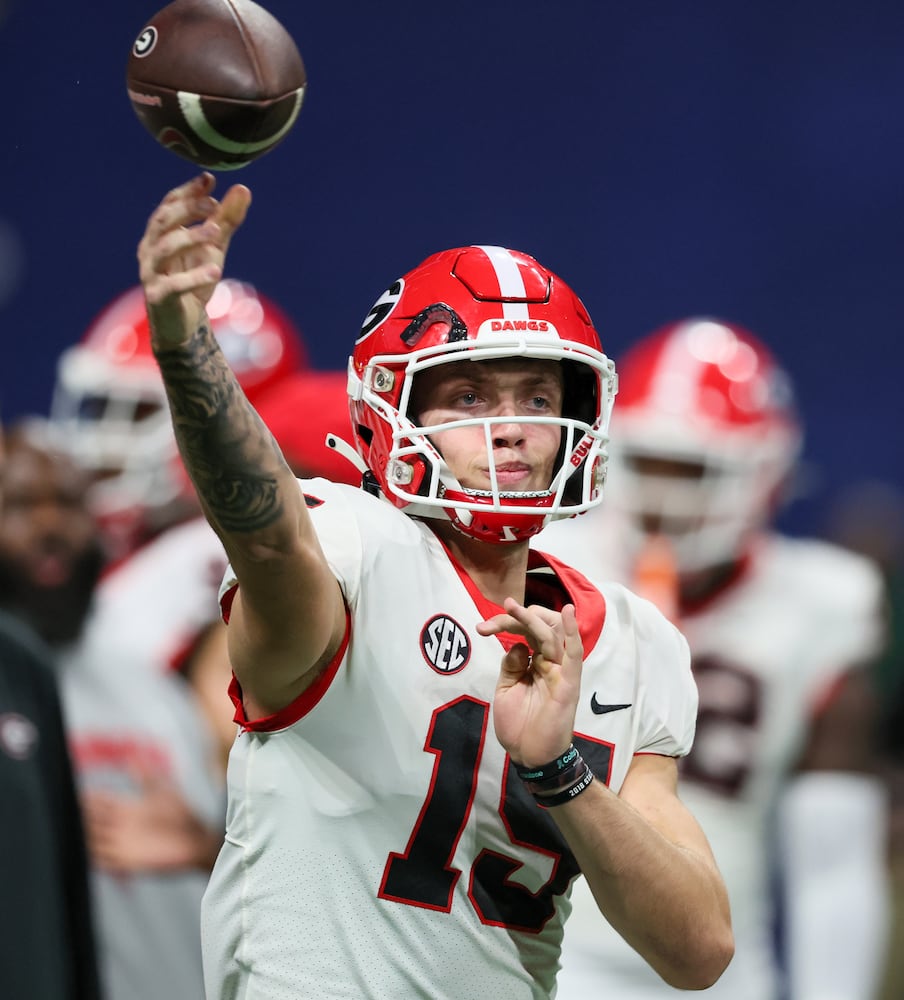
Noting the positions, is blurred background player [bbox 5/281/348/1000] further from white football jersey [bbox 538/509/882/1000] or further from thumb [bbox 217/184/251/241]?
thumb [bbox 217/184/251/241]

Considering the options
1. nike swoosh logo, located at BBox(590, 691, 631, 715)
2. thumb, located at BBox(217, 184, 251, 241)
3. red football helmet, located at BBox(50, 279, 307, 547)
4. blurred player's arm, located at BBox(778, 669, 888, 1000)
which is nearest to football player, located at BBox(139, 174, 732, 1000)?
nike swoosh logo, located at BBox(590, 691, 631, 715)

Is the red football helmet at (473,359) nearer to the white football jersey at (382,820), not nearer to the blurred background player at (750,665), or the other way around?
the white football jersey at (382,820)

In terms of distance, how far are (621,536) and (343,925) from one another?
8.03 feet

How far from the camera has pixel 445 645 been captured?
223cm

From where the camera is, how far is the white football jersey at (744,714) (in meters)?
3.94

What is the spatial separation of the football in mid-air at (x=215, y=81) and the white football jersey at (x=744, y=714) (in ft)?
7.45

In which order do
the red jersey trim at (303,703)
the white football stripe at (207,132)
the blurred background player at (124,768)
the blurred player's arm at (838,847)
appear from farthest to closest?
the blurred player's arm at (838,847) < the blurred background player at (124,768) < the red jersey trim at (303,703) < the white football stripe at (207,132)

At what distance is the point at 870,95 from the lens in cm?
598

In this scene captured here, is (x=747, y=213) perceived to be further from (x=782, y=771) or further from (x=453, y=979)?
(x=453, y=979)

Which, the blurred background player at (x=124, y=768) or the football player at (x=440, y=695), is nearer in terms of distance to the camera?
the football player at (x=440, y=695)

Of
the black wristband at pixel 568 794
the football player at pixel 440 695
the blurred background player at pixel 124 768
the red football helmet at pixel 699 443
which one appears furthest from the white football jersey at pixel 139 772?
the black wristband at pixel 568 794

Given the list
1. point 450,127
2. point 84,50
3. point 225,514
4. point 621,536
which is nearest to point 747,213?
point 450,127

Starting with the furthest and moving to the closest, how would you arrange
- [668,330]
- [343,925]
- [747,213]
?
[747,213] → [668,330] → [343,925]

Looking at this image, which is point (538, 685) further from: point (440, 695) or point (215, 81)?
point (215, 81)
